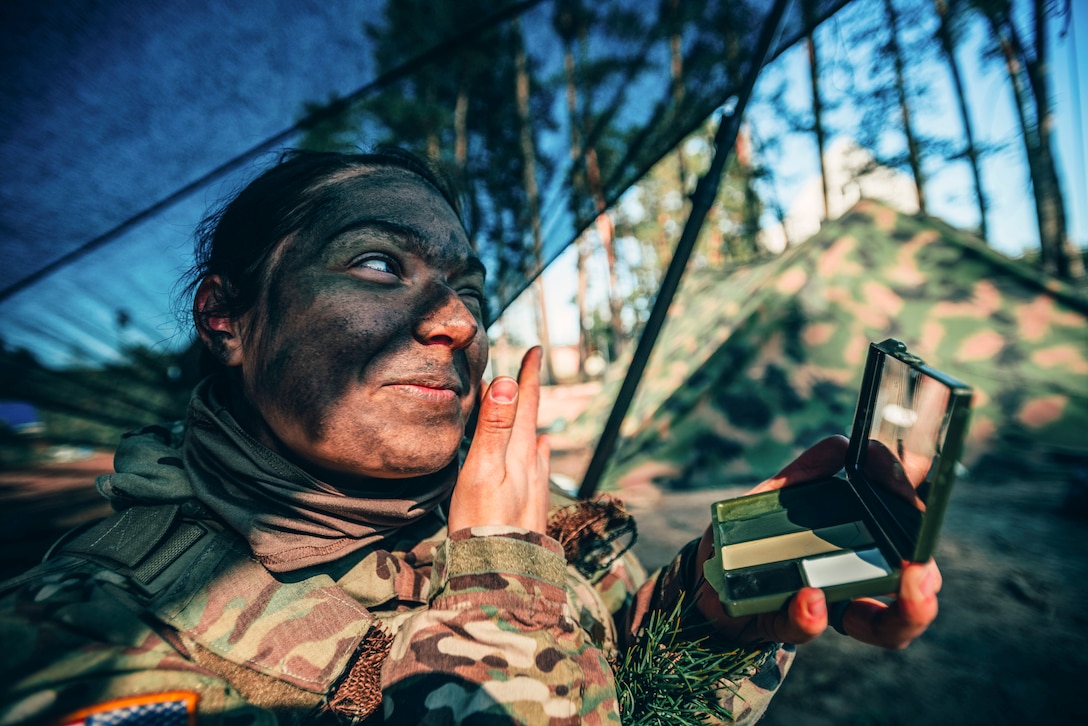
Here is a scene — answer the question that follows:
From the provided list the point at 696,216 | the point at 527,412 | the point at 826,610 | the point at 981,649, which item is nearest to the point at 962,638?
the point at 981,649

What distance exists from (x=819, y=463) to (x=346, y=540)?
44.9 inches

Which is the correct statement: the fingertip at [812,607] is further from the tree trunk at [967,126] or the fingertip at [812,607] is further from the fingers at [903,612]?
the tree trunk at [967,126]

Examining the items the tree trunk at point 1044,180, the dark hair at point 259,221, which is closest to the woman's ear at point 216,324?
the dark hair at point 259,221

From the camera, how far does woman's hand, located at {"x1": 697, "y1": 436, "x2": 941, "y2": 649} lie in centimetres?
79

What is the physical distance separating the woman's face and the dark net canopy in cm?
72

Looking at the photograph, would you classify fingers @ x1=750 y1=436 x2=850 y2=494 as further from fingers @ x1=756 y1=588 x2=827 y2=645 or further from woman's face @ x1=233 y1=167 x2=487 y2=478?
woman's face @ x1=233 y1=167 x2=487 y2=478

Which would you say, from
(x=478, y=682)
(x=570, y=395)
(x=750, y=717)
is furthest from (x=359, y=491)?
(x=570, y=395)

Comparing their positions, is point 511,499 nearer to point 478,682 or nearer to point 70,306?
point 478,682

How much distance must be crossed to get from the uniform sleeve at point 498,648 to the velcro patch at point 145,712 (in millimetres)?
296

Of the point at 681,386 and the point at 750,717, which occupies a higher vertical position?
the point at 681,386

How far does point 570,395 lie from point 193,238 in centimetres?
1432

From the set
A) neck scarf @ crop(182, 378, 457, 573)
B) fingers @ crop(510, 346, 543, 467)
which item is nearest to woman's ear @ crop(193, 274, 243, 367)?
neck scarf @ crop(182, 378, 457, 573)

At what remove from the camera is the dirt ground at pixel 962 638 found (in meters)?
1.77

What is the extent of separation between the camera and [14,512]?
208 cm
